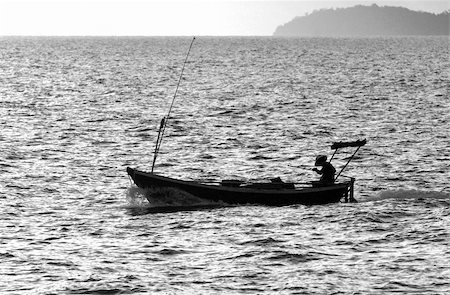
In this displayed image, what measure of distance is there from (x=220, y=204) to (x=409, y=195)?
22.8 ft

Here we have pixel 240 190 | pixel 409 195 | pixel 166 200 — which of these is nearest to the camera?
pixel 240 190

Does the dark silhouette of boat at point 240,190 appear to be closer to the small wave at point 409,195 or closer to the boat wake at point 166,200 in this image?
the boat wake at point 166,200

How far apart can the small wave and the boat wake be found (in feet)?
19.7

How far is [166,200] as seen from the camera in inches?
1180

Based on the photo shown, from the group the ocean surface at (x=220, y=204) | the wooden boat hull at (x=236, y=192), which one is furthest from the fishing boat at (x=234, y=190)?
the ocean surface at (x=220, y=204)

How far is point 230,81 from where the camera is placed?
9500cm

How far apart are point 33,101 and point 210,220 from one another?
44751 millimetres

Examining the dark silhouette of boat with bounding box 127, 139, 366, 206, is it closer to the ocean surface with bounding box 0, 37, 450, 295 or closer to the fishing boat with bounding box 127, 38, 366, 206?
the fishing boat with bounding box 127, 38, 366, 206

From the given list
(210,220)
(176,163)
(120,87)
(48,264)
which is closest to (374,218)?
(210,220)

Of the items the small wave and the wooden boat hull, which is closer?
the wooden boat hull

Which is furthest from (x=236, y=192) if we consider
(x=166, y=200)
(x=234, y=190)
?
(x=166, y=200)

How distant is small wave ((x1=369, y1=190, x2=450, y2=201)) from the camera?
31.8m

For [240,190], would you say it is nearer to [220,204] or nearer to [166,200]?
[220,204]

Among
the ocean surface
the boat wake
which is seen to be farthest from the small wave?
the boat wake
